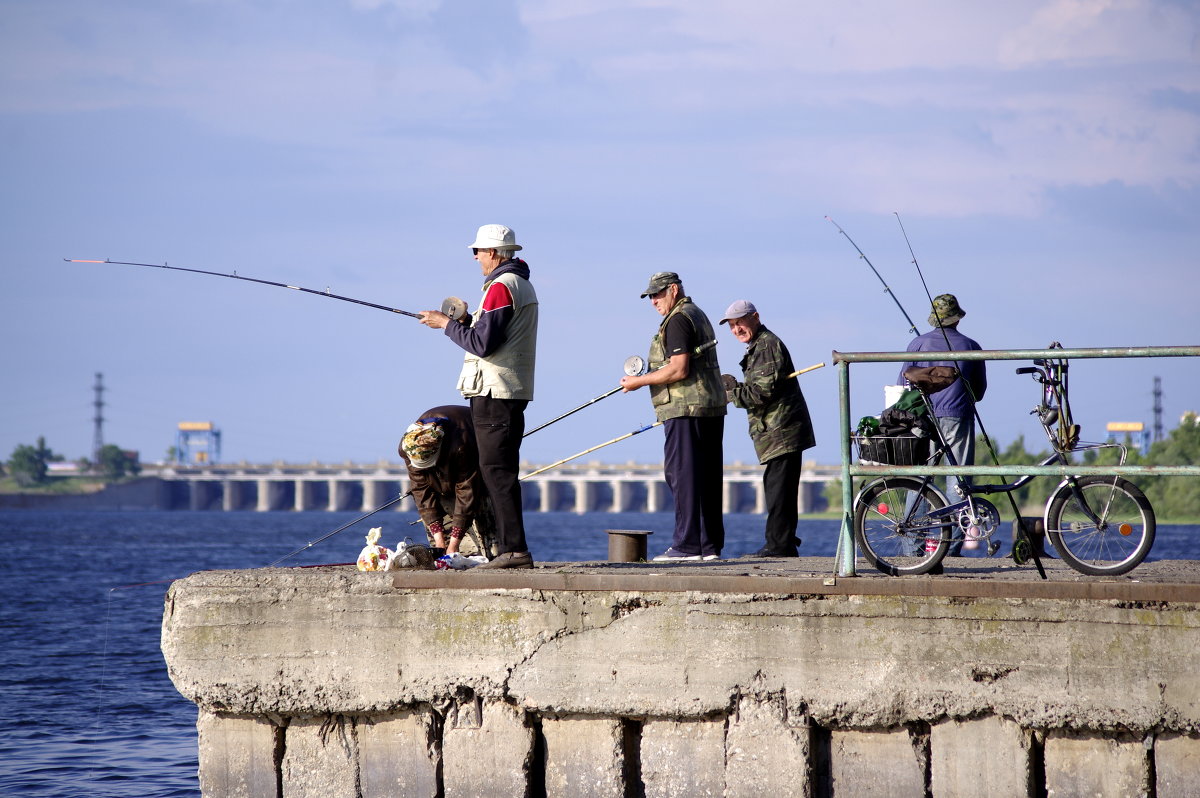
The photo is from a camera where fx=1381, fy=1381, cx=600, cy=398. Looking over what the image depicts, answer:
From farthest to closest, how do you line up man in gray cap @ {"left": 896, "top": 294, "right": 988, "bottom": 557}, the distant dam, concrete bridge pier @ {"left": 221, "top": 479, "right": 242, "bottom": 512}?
1. concrete bridge pier @ {"left": 221, "top": 479, "right": 242, "bottom": 512}
2. the distant dam
3. man in gray cap @ {"left": 896, "top": 294, "right": 988, "bottom": 557}

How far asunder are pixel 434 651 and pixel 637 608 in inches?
39.0

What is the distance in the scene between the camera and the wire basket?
6953mm

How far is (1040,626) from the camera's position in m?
5.93

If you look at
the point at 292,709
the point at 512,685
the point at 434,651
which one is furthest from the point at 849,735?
the point at 292,709

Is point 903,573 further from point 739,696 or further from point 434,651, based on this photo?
point 434,651

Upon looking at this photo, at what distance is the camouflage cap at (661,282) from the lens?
8.80m

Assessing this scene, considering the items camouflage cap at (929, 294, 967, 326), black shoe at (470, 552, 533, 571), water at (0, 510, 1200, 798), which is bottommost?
water at (0, 510, 1200, 798)

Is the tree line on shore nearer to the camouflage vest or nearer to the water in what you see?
the water

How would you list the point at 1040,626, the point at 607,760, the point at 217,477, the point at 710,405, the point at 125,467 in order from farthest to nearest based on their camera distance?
the point at 125,467
the point at 217,477
the point at 710,405
the point at 607,760
the point at 1040,626

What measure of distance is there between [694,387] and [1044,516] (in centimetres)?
248

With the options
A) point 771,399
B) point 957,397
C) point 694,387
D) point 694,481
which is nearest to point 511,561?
point 694,481

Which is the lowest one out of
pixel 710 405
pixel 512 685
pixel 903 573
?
pixel 512 685

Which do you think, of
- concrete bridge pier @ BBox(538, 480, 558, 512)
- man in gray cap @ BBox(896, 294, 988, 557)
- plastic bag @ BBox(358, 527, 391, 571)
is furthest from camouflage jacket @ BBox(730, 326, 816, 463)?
concrete bridge pier @ BBox(538, 480, 558, 512)

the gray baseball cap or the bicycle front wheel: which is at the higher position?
the gray baseball cap
